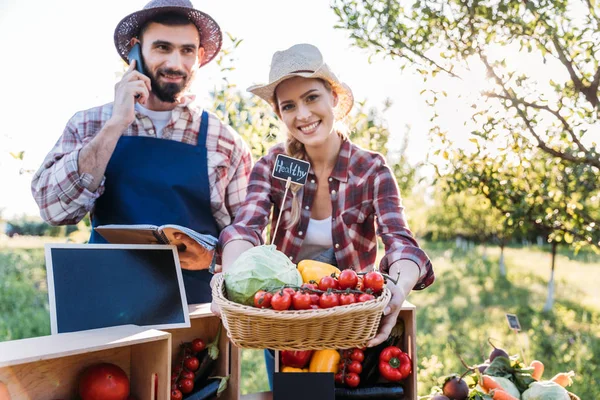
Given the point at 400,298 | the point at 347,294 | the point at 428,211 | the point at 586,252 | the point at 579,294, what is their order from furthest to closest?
the point at 586,252 < the point at 428,211 < the point at 579,294 < the point at 400,298 < the point at 347,294

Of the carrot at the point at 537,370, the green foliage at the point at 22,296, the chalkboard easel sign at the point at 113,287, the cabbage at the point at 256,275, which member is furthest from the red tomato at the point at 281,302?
the green foliage at the point at 22,296

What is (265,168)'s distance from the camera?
2.66 m

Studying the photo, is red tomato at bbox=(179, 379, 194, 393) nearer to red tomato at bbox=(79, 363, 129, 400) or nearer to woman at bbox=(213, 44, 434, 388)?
red tomato at bbox=(79, 363, 129, 400)

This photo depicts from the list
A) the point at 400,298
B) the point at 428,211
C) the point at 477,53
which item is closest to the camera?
the point at 400,298

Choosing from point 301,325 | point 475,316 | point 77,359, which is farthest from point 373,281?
point 475,316

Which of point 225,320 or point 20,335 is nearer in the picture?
point 225,320

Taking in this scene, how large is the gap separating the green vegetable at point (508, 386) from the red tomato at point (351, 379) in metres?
0.96

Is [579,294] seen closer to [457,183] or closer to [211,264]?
[457,183]

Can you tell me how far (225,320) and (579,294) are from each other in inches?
509

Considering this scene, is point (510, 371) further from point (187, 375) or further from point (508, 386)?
point (187, 375)

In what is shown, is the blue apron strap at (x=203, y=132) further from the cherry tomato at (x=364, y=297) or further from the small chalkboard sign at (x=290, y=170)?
the cherry tomato at (x=364, y=297)

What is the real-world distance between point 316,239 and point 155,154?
35.7 inches

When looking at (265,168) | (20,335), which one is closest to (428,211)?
(20,335)

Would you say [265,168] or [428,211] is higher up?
[265,168]
